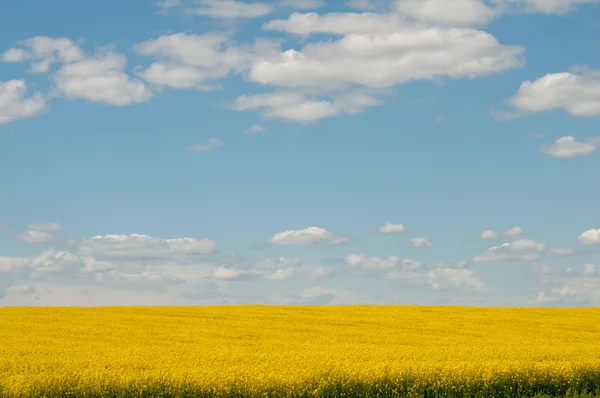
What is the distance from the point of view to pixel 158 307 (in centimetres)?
3388

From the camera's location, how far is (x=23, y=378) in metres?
14.4

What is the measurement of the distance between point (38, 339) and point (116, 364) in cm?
661

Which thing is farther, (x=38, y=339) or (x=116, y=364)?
(x=38, y=339)

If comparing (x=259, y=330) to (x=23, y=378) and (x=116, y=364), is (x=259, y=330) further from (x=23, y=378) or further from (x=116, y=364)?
(x=23, y=378)

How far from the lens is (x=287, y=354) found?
1886 cm

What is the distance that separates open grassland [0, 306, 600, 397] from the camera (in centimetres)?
1475

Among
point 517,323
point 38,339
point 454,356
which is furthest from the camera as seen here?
point 517,323

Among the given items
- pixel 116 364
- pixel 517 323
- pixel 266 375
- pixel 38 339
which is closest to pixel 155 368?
pixel 116 364

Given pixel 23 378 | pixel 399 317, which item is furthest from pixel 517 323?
pixel 23 378

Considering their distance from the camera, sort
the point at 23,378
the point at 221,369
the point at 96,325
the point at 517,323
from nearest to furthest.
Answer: the point at 23,378 → the point at 221,369 → the point at 96,325 → the point at 517,323

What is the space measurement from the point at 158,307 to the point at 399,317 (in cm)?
1118

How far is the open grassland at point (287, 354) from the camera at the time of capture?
48.4 feet

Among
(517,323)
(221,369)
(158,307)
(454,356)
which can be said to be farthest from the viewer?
(158,307)

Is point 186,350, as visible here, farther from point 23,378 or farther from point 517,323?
point 517,323
